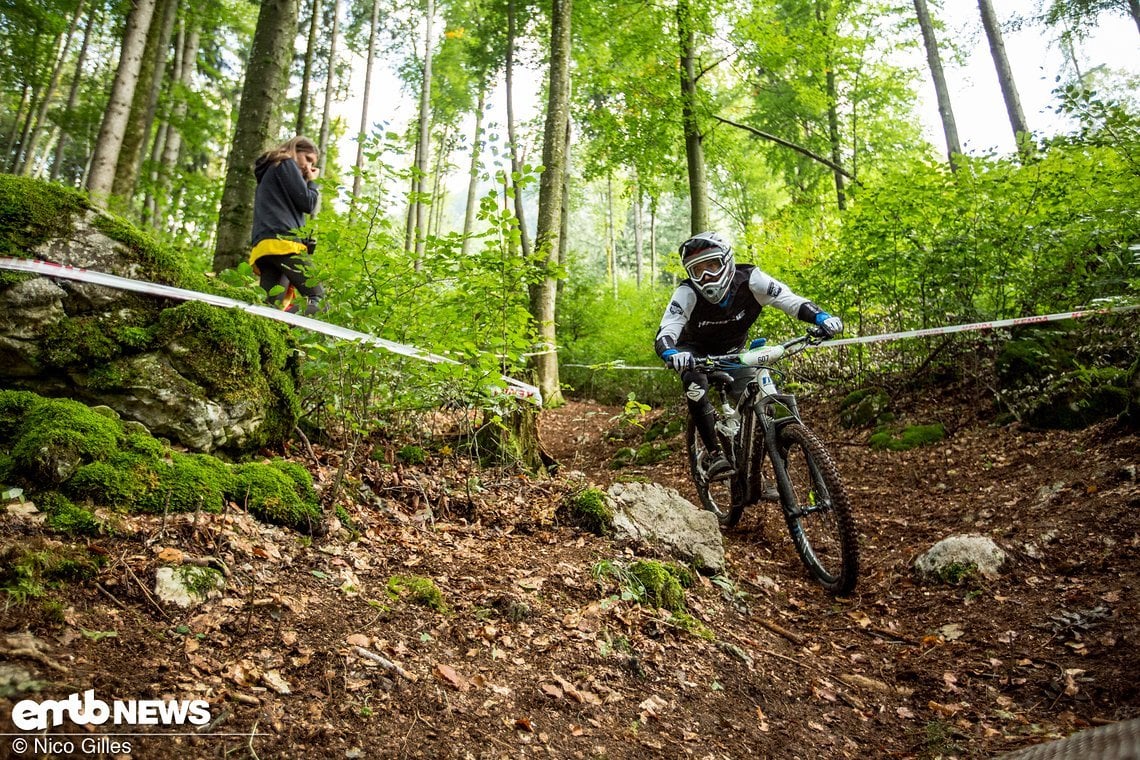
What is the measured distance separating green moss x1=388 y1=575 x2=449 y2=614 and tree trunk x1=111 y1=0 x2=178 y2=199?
893 centimetres

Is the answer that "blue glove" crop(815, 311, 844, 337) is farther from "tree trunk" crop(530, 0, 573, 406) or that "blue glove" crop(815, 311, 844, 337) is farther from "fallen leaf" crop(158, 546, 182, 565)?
"tree trunk" crop(530, 0, 573, 406)

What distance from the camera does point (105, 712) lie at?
168 centimetres

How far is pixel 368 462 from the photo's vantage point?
423cm

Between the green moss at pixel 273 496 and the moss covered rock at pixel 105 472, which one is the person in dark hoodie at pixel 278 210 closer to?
the green moss at pixel 273 496

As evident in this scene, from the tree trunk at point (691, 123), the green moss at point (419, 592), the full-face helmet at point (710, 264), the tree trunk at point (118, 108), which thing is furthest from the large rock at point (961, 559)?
the tree trunk at point (118, 108)

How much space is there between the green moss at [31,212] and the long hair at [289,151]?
201 cm

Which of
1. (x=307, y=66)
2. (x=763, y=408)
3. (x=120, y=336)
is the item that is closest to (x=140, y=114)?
(x=307, y=66)

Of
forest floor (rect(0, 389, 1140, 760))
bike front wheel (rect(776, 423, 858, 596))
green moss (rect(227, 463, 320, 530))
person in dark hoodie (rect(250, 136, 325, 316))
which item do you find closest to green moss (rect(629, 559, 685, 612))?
forest floor (rect(0, 389, 1140, 760))

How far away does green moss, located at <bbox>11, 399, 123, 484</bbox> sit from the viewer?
2.48 meters

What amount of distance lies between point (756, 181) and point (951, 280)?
16923mm

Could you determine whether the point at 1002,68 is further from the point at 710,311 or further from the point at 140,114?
the point at 140,114

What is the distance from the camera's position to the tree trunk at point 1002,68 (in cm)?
1108

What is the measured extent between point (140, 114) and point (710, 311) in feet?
36.1

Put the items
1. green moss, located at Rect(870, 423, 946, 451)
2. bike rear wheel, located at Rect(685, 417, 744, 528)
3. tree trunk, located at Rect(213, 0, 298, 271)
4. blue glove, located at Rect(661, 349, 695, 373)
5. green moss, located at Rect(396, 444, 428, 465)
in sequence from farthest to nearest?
green moss, located at Rect(870, 423, 946, 451) < tree trunk, located at Rect(213, 0, 298, 271) < bike rear wheel, located at Rect(685, 417, 744, 528) < green moss, located at Rect(396, 444, 428, 465) < blue glove, located at Rect(661, 349, 695, 373)
